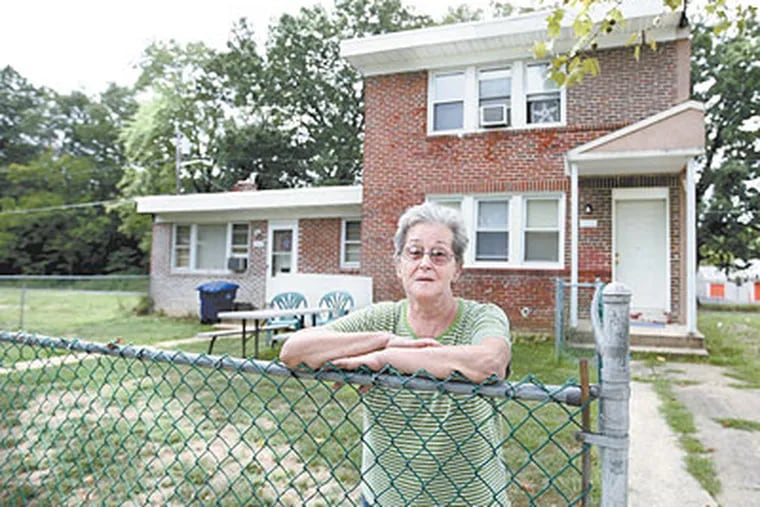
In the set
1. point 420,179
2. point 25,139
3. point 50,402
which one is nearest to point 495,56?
point 420,179

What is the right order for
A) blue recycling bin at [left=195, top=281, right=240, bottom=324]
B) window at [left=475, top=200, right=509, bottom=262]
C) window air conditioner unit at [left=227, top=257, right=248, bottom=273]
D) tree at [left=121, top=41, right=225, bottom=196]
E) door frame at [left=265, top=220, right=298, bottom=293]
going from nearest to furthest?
window at [left=475, top=200, right=509, bottom=262] → blue recycling bin at [left=195, top=281, right=240, bottom=324] → door frame at [left=265, top=220, right=298, bottom=293] → window air conditioner unit at [left=227, top=257, right=248, bottom=273] → tree at [left=121, top=41, right=225, bottom=196]

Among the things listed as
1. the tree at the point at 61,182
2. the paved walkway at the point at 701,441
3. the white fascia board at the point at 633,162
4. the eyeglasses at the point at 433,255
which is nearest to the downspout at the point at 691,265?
the white fascia board at the point at 633,162

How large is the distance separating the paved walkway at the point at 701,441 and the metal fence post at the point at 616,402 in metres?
2.41

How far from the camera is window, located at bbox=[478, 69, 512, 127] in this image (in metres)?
10.3

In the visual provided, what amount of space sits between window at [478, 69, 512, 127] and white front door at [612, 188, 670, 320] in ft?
9.07

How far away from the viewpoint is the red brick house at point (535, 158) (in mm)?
8930

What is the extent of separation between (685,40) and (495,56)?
345 cm

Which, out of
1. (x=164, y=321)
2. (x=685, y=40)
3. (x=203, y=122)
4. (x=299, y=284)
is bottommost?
(x=164, y=321)

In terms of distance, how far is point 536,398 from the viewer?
112 centimetres

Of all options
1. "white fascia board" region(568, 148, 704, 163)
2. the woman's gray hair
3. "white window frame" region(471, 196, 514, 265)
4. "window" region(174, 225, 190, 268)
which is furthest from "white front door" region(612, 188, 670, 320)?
"window" region(174, 225, 190, 268)

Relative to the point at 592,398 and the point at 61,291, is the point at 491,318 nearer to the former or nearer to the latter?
the point at 592,398

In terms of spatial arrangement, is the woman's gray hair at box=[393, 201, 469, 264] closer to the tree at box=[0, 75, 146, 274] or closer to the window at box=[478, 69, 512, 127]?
the window at box=[478, 69, 512, 127]

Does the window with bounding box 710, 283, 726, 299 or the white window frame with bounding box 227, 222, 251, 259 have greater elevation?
the white window frame with bounding box 227, 222, 251, 259

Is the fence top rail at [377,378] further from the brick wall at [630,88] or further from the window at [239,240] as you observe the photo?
the window at [239,240]
